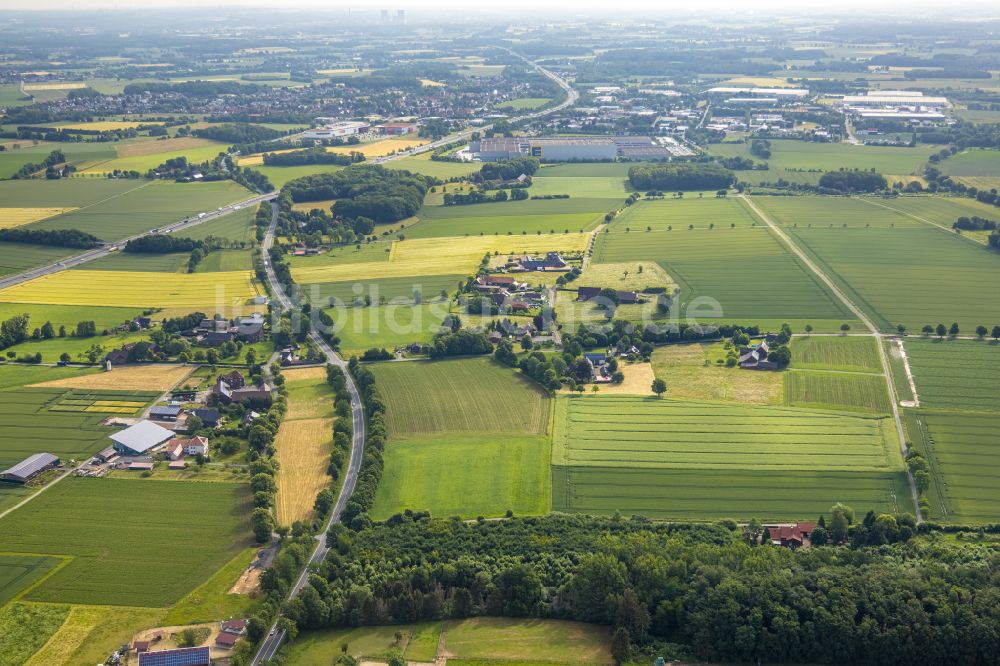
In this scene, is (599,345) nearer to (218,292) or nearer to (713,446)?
(713,446)

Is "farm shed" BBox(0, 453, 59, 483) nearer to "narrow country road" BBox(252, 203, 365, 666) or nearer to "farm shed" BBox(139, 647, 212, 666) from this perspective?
"narrow country road" BBox(252, 203, 365, 666)

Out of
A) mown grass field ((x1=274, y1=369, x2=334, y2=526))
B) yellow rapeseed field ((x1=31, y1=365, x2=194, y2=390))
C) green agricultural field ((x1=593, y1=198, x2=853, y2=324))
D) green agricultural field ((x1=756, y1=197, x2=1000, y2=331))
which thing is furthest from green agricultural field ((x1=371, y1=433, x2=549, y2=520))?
green agricultural field ((x1=756, y1=197, x2=1000, y2=331))

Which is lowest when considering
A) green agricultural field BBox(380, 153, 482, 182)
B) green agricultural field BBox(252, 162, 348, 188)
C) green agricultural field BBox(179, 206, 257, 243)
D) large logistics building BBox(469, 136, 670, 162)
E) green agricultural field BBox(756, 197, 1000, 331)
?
green agricultural field BBox(179, 206, 257, 243)

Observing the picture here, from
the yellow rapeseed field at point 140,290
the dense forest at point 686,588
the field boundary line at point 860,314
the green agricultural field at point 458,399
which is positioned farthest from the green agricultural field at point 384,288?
the dense forest at point 686,588

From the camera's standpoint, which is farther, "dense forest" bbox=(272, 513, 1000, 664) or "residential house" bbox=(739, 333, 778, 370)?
"residential house" bbox=(739, 333, 778, 370)

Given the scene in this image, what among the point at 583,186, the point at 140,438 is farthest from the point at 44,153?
the point at 140,438

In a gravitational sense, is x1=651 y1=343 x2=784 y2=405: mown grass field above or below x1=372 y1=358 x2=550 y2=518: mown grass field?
above

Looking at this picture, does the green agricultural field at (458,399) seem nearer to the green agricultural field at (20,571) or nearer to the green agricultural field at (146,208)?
the green agricultural field at (20,571)
